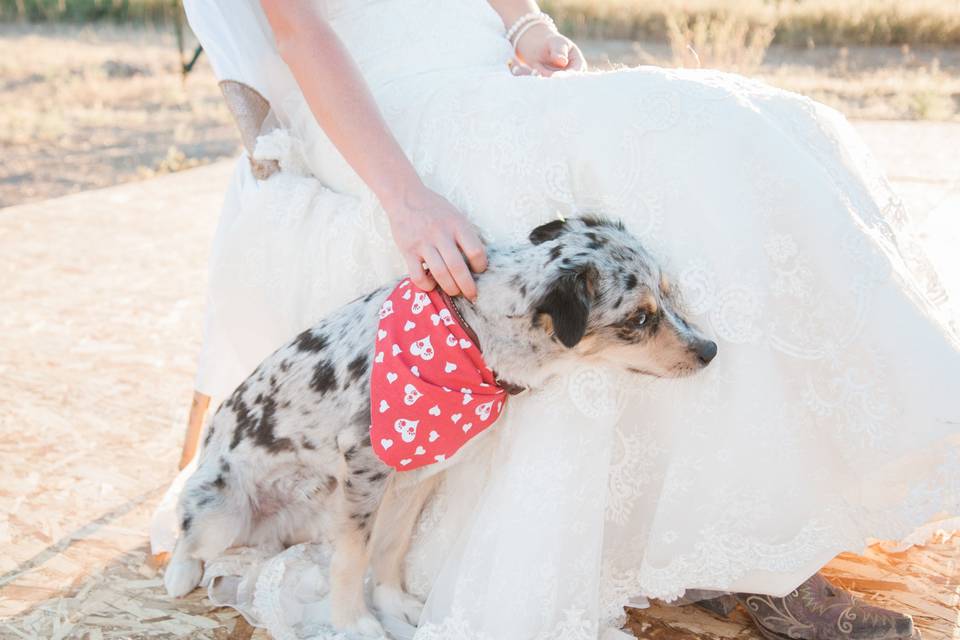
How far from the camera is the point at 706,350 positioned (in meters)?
2.08

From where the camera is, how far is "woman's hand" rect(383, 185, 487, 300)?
2.13m

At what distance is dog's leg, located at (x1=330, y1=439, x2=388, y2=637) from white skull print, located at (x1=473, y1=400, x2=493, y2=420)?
27cm

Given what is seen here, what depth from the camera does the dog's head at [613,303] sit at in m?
2.04

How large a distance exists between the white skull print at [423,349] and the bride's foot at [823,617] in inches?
39.9

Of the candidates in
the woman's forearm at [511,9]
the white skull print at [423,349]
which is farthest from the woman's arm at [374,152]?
the woman's forearm at [511,9]

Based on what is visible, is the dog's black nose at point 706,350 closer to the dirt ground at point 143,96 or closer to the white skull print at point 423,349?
the white skull print at point 423,349

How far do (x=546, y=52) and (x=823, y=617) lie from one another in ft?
5.99

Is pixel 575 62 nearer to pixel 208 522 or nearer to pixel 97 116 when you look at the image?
pixel 208 522

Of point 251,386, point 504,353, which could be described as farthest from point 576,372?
point 251,386

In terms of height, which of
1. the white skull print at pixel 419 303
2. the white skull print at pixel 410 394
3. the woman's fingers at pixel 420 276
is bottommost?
the white skull print at pixel 410 394

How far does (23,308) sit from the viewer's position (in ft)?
15.7

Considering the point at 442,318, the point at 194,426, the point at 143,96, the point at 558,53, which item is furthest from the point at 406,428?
the point at 143,96

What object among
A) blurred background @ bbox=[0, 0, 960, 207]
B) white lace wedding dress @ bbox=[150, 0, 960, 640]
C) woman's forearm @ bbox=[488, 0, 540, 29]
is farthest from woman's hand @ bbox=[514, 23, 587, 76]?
blurred background @ bbox=[0, 0, 960, 207]

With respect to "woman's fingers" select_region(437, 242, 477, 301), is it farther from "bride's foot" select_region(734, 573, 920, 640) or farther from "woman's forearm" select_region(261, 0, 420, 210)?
"bride's foot" select_region(734, 573, 920, 640)
